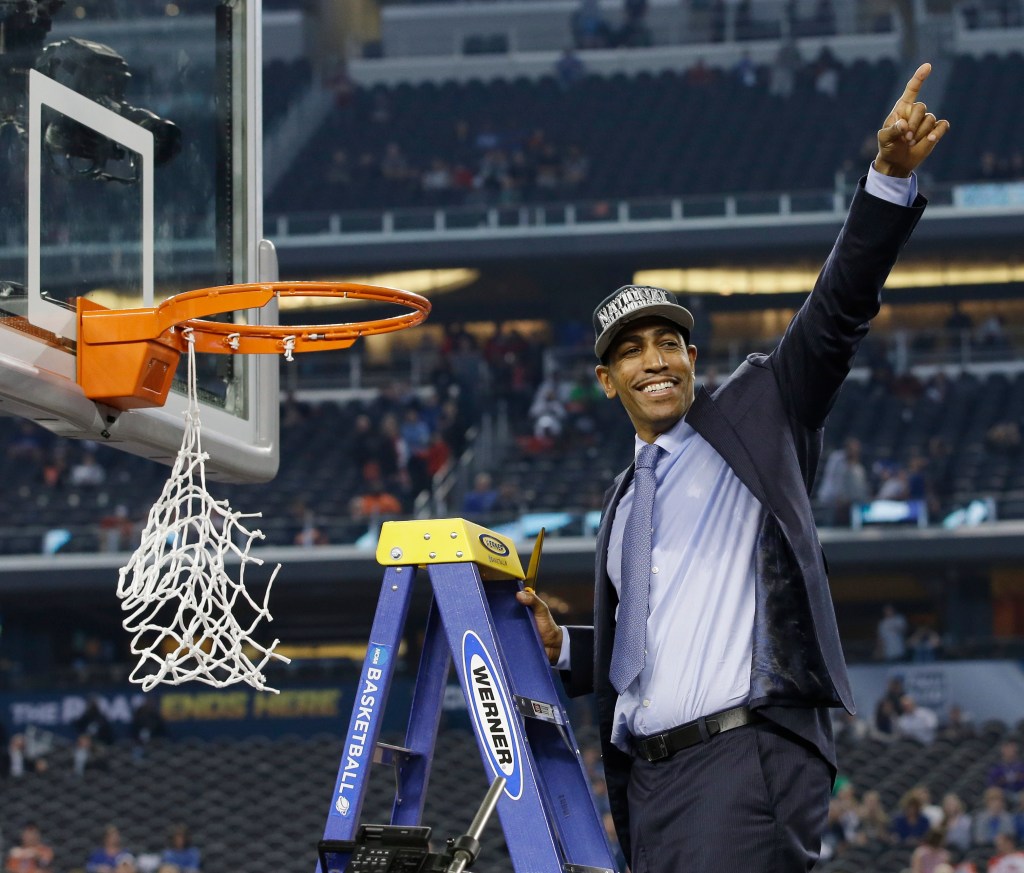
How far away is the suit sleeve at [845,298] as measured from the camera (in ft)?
10.5

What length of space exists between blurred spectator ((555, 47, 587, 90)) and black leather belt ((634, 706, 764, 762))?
2495 centimetres

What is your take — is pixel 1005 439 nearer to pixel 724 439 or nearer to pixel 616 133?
pixel 616 133

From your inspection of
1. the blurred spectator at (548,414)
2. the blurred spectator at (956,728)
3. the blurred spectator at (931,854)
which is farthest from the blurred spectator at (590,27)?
the blurred spectator at (931,854)

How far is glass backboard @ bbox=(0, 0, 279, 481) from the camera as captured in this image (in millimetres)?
4148

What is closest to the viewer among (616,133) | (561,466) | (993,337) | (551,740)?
(551,740)

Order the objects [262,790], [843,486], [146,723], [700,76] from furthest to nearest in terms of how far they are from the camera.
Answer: [700,76]
[843,486]
[146,723]
[262,790]

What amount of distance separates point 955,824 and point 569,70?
60.6 ft

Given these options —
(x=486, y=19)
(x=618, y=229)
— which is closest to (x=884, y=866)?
(x=618, y=229)

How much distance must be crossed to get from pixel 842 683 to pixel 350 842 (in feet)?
3.45

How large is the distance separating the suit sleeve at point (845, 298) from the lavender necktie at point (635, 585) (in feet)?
1.27

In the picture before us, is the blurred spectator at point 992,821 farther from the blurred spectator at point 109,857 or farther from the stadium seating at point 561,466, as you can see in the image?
the blurred spectator at point 109,857

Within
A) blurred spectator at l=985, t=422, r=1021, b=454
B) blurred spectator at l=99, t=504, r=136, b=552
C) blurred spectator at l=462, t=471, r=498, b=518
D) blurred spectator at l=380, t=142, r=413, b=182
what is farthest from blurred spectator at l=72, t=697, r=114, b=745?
blurred spectator at l=380, t=142, r=413, b=182

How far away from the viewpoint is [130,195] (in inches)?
184

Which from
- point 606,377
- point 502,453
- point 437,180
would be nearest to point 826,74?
point 437,180
